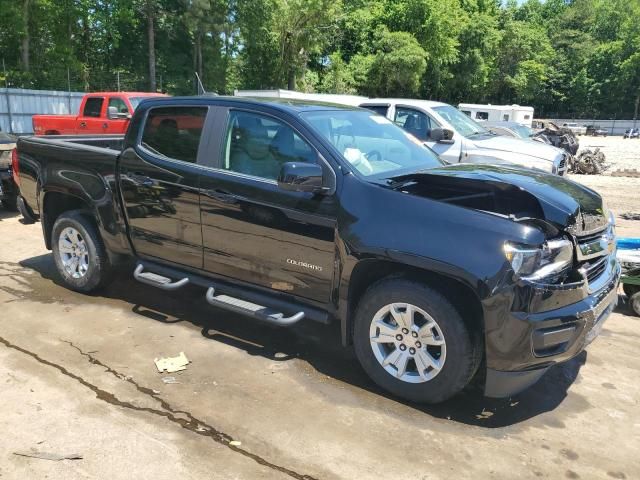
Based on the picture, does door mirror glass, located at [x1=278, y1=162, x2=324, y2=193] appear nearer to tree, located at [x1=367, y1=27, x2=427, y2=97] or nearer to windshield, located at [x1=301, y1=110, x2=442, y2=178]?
windshield, located at [x1=301, y1=110, x2=442, y2=178]

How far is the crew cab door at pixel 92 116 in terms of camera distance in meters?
13.0

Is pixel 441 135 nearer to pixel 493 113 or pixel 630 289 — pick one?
pixel 630 289

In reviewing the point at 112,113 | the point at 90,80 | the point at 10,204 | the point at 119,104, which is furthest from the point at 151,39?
the point at 10,204

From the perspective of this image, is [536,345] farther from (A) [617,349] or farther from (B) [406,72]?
(B) [406,72]

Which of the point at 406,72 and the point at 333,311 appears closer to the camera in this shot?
the point at 333,311

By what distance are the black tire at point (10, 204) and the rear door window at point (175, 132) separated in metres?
5.54

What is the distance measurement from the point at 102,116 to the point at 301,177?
35.4ft

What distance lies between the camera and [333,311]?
13.0 ft

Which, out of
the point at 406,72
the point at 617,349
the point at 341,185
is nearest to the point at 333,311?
the point at 341,185

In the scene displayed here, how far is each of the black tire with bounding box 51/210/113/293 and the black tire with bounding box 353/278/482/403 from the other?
2854mm

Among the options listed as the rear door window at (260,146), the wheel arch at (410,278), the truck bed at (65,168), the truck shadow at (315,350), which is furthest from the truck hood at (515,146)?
the wheel arch at (410,278)

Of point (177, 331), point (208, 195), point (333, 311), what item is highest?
point (208, 195)

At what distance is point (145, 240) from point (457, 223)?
289 centimetres

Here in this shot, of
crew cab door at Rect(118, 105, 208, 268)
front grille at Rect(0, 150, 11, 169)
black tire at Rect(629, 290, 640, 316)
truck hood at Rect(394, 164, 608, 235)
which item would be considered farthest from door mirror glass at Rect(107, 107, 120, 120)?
black tire at Rect(629, 290, 640, 316)
